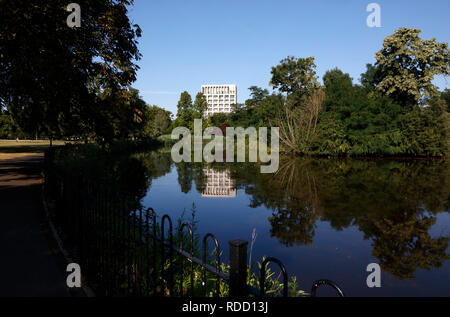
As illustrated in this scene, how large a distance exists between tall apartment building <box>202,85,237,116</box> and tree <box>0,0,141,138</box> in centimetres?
17706

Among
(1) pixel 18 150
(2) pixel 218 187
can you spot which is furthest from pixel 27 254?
(1) pixel 18 150

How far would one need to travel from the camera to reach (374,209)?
33.7 ft

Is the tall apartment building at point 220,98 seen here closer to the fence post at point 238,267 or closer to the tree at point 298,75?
the tree at point 298,75

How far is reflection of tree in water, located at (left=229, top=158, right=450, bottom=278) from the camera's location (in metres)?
6.70

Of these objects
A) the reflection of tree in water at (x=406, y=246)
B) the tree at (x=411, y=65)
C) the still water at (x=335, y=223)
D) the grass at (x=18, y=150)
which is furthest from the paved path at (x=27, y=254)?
the tree at (x=411, y=65)

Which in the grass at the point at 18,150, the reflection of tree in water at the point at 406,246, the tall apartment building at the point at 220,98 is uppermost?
the tall apartment building at the point at 220,98

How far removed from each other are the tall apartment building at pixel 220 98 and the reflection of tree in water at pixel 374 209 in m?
172

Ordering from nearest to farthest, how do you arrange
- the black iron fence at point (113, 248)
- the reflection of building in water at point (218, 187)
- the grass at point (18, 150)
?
the black iron fence at point (113, 248), the reflection of building in water at point (218, 187), the grass at point (18, 150)

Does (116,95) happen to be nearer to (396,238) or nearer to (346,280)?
(346,280)

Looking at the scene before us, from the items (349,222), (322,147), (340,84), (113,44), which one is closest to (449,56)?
(340,84)

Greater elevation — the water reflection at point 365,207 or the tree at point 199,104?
the tree at point 199,104

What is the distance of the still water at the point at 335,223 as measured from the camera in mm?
5613

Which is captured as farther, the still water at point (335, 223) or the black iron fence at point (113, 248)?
the still water at point (335, 223)

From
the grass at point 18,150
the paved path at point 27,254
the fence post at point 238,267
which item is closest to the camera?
the fence post at point 238,267
